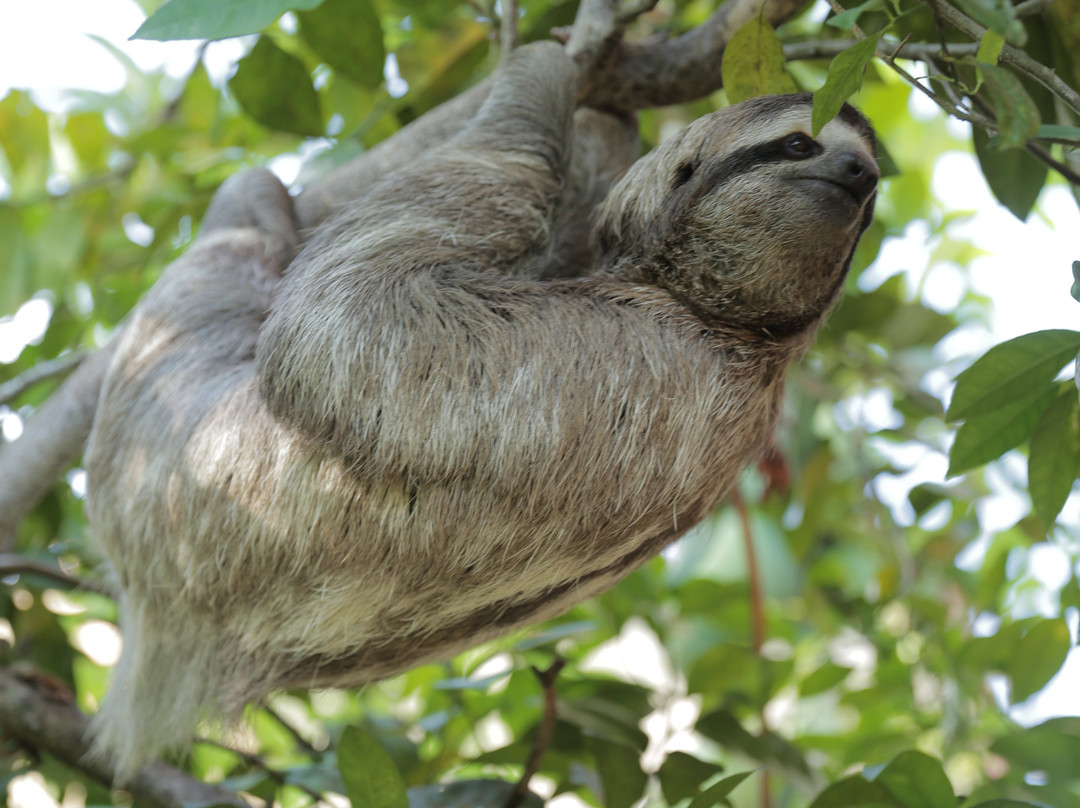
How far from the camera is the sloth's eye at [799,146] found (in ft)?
9.32

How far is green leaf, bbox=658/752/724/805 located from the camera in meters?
3.42

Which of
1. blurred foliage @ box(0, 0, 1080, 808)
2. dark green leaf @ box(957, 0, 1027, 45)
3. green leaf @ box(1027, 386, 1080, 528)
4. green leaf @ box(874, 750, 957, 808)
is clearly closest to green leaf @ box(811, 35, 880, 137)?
blurred foliage @ box(0, 0, 1080, 808)

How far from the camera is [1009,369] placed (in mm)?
2494

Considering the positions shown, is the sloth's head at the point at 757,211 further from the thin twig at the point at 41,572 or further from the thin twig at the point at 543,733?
the thin twig at the point at 41,572

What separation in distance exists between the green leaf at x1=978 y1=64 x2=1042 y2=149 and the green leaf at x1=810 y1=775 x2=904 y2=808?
1942 mm

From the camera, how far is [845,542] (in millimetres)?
6988

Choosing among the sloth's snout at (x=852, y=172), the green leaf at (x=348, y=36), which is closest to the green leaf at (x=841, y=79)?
the sloth's snout at (x=852, y=172)

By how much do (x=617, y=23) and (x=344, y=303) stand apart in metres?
1.48

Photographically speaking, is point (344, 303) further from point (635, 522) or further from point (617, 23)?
point (617, 23)

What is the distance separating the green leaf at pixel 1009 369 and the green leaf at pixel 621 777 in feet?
5.85

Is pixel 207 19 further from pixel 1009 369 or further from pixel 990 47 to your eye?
pixel 1009 369

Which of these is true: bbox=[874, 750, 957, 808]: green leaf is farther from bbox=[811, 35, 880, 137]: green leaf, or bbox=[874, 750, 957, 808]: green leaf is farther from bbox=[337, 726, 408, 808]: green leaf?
bbox=[811, 35, 880, 137]: green leaf

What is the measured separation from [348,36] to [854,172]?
2.16m

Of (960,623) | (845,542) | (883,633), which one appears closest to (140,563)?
(883,633)
